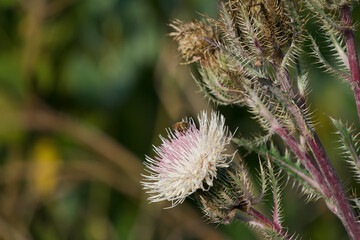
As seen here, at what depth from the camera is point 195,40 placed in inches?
62.4

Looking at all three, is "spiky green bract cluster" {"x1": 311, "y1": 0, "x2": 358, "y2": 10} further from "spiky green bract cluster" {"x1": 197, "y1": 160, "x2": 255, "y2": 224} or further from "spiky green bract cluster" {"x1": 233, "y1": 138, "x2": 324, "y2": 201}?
"spiky green bract cluster" {"x1": 197, "y1": 160, "x2": 255, "y2": 224}

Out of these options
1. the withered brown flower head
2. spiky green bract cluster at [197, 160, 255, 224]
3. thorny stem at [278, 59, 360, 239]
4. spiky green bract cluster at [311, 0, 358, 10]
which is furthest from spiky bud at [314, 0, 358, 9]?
spiky green bract cluster at [197, 160, 255, 224]

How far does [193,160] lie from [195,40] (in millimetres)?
409

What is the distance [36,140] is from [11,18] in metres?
1.02

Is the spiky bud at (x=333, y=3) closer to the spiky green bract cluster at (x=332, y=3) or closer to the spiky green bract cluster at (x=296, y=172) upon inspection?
the spiky green bract cluster at (x=332, y=3)

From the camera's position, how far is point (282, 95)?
127 centimetres

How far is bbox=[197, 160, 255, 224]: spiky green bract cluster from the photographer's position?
4.55 ft

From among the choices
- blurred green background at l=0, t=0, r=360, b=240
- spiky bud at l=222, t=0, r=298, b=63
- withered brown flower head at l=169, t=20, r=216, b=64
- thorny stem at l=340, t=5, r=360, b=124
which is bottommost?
blurred green background at l=0, t=0, r=360, b=240

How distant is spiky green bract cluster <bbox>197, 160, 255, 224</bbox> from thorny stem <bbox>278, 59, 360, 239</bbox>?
0.22 metres

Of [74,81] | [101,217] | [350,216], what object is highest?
[350,216]

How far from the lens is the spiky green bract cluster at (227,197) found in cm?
139

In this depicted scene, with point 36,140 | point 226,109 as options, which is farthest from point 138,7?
point 36,140

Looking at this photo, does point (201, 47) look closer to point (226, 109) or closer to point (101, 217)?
point (226, 109)

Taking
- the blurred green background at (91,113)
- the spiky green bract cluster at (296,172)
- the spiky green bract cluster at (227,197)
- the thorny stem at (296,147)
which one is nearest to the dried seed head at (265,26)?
the thorny stem at (296,147)
